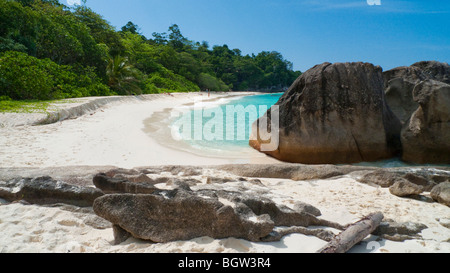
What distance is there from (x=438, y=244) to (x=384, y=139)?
512 centimetres

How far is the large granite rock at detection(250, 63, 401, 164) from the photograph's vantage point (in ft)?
23.0

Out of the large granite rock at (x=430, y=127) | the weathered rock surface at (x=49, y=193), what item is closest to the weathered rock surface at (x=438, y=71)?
the large granite rock at (x=430, y=127)

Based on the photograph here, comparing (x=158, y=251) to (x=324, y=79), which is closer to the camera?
(x=158, y=251)

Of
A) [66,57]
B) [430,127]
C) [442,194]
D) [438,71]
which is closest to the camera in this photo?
[442,194]

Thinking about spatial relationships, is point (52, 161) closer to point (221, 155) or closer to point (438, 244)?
point (221, 155)

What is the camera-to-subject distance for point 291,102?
749 cm

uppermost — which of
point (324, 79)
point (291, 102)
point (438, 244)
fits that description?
point (324, 79)

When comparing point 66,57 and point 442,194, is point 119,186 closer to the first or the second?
point 442,194

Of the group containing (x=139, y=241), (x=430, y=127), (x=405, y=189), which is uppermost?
(x=430, y=127)

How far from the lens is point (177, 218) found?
251 cm

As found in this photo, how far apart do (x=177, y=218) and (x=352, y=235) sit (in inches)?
57.6

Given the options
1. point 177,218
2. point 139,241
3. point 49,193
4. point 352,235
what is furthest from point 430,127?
point 49,193
